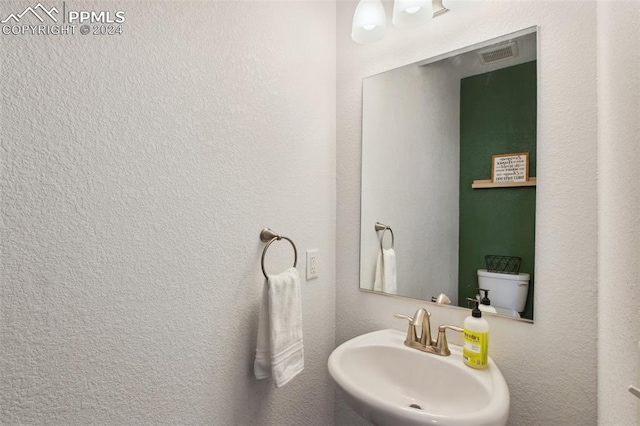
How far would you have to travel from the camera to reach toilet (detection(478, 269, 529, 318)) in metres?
0.98

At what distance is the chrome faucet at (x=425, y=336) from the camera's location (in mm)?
1032

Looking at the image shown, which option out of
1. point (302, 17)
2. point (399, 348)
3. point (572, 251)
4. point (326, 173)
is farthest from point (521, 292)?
point (302, 17)

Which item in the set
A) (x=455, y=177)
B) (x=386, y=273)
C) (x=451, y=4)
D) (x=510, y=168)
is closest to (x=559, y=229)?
(x=510, y=168)

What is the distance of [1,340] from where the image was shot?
54 centimetres

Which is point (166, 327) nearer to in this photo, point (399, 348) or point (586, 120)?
point (399, 348)

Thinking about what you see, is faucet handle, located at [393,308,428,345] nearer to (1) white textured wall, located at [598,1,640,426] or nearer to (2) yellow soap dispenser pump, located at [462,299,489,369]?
(2) yellow soap dispenser pump, located at [462,299,489,369]

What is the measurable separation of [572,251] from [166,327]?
114 centimetres

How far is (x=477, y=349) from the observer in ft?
3.06

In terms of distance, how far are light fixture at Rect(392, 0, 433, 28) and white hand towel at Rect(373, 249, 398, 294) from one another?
2.86ft

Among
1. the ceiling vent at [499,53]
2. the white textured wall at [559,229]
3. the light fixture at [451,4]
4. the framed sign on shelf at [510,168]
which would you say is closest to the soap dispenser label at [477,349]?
the white textured wall at [559,229]

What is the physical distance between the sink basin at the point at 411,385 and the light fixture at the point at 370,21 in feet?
3.80

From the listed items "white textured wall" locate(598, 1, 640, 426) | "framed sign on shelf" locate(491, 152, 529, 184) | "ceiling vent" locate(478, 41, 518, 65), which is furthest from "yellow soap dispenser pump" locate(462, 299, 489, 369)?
"ceiling vent" locate(478, 41, 518, 65)

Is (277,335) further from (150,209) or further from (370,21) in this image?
A: (370,21)

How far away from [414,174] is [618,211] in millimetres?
652
